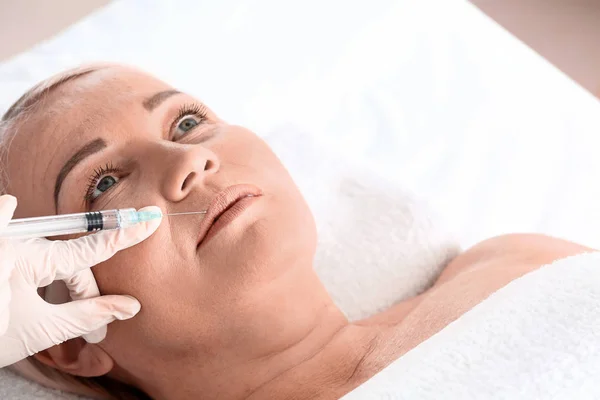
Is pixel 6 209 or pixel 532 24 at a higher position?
pixel 532 24

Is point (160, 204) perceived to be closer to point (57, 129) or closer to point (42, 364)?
point (57, 129)

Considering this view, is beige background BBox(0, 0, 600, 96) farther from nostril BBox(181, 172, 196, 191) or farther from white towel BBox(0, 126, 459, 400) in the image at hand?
nostril BBox(181, 172, 196, 191)

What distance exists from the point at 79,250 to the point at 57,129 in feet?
0.78

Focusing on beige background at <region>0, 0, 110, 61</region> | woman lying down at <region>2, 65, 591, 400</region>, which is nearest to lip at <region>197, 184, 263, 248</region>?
woman lying down at <region>2, 65, 591, 400</region>

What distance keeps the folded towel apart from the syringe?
15.0 inches

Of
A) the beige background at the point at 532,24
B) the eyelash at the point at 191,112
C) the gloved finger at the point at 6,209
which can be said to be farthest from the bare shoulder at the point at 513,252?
the beige background at the point at 532,24

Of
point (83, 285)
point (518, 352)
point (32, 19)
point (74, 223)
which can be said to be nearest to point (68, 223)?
point (74, 223)

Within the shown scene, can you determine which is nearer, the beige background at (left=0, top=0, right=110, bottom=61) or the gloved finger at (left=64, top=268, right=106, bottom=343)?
the gloved finger at (left=64, top=268, right=106, bottom=343)

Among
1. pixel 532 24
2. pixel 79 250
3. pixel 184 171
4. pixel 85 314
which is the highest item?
pixel 532 24

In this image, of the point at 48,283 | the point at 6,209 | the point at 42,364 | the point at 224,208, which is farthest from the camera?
the point at 42,364

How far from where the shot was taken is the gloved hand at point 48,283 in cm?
92

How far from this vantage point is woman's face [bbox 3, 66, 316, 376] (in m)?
1.04

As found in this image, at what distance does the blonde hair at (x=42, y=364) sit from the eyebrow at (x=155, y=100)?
0.14m

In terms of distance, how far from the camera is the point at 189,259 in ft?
3.42
